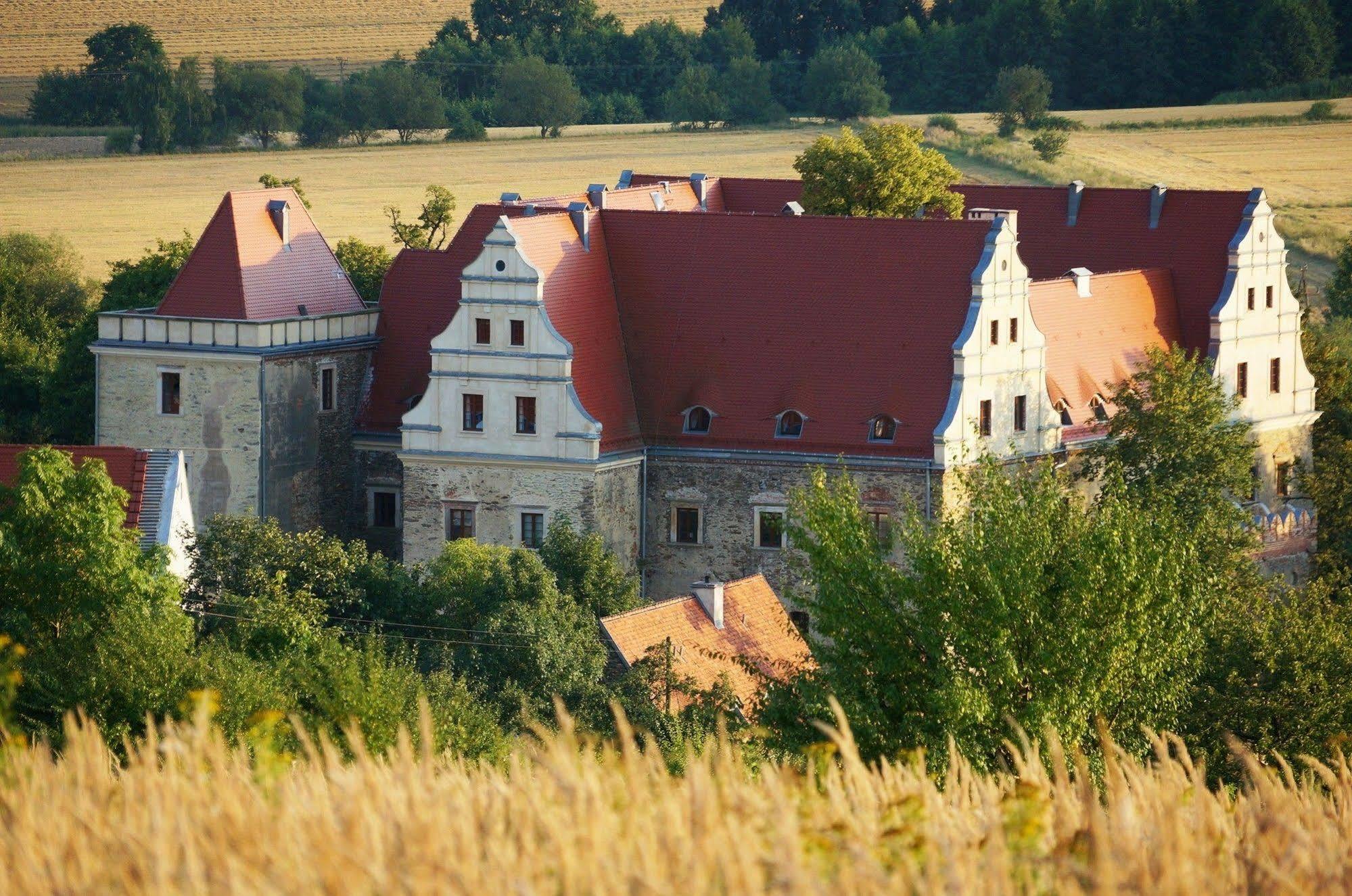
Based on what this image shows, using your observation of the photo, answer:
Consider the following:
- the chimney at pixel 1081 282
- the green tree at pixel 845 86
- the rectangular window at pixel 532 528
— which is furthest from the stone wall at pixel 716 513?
the green tree at pixel 845 86

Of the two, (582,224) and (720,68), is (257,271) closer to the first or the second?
(582,224)

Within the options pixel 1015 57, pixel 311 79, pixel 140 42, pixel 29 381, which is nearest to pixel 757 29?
pixel 1015 57

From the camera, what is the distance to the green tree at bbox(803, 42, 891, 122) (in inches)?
4540

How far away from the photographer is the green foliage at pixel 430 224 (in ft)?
273

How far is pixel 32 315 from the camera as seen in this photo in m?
80.9

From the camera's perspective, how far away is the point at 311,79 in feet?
364

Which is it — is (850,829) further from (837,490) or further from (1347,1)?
(1347,1)

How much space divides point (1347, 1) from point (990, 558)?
83469mm

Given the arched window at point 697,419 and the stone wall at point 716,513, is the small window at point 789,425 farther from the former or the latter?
the arched window at point 697,419

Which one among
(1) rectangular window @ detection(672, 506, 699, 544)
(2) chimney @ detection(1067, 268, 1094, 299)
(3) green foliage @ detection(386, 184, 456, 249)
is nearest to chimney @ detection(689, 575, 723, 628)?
(1) rectangular window @ detection(672, 506, 699, 544)

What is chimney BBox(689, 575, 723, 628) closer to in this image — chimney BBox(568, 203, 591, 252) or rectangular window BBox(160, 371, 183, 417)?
chimney BBox(568, 203, 591, 252)

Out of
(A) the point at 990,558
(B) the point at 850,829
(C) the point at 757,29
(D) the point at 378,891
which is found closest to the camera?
(D) the point at 378,891

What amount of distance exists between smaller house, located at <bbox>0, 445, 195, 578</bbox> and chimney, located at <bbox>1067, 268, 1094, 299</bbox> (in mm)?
21979

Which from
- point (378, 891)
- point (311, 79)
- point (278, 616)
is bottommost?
point (278, 616)
